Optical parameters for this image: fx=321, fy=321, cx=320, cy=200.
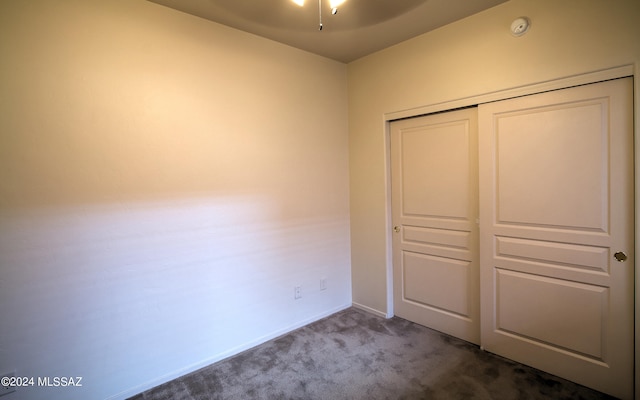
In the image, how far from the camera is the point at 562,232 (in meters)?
2.24

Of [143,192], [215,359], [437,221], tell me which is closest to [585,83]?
[437,221]

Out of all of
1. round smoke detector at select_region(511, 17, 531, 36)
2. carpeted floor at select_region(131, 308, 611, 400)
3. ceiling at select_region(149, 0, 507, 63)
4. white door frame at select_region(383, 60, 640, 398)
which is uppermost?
ceiling at select_region(149, 0, 507, 63)

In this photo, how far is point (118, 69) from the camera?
213cm

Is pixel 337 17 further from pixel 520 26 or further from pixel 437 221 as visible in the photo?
pixel 437 221

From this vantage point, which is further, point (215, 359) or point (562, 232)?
point (215, 359)

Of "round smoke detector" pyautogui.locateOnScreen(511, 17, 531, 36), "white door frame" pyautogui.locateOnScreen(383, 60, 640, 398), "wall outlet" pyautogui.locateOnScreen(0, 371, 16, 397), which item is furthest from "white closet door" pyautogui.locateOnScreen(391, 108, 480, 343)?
"wall outlet" pyautogui.locateOnScreen(0, 371, 16, 397)

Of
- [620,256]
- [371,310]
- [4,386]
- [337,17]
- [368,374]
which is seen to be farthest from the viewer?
[371,310]

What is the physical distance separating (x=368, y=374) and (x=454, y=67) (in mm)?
2548

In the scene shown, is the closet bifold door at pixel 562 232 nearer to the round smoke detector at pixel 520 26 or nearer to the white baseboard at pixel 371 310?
the round smoke detector at pixel 520 26

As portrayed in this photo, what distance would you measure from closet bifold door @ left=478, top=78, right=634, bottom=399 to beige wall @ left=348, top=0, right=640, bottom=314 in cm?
22

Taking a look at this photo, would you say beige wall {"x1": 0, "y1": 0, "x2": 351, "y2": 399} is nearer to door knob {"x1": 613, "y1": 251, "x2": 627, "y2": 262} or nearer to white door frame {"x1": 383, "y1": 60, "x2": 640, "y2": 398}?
white door frame {"x1": 383, "y1": 60, "x2": 640, "y2": 398}

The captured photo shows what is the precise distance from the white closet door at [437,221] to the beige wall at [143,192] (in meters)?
0.93

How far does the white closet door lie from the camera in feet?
9.07

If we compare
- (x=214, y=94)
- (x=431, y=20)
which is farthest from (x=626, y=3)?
(x=214, y=94)
